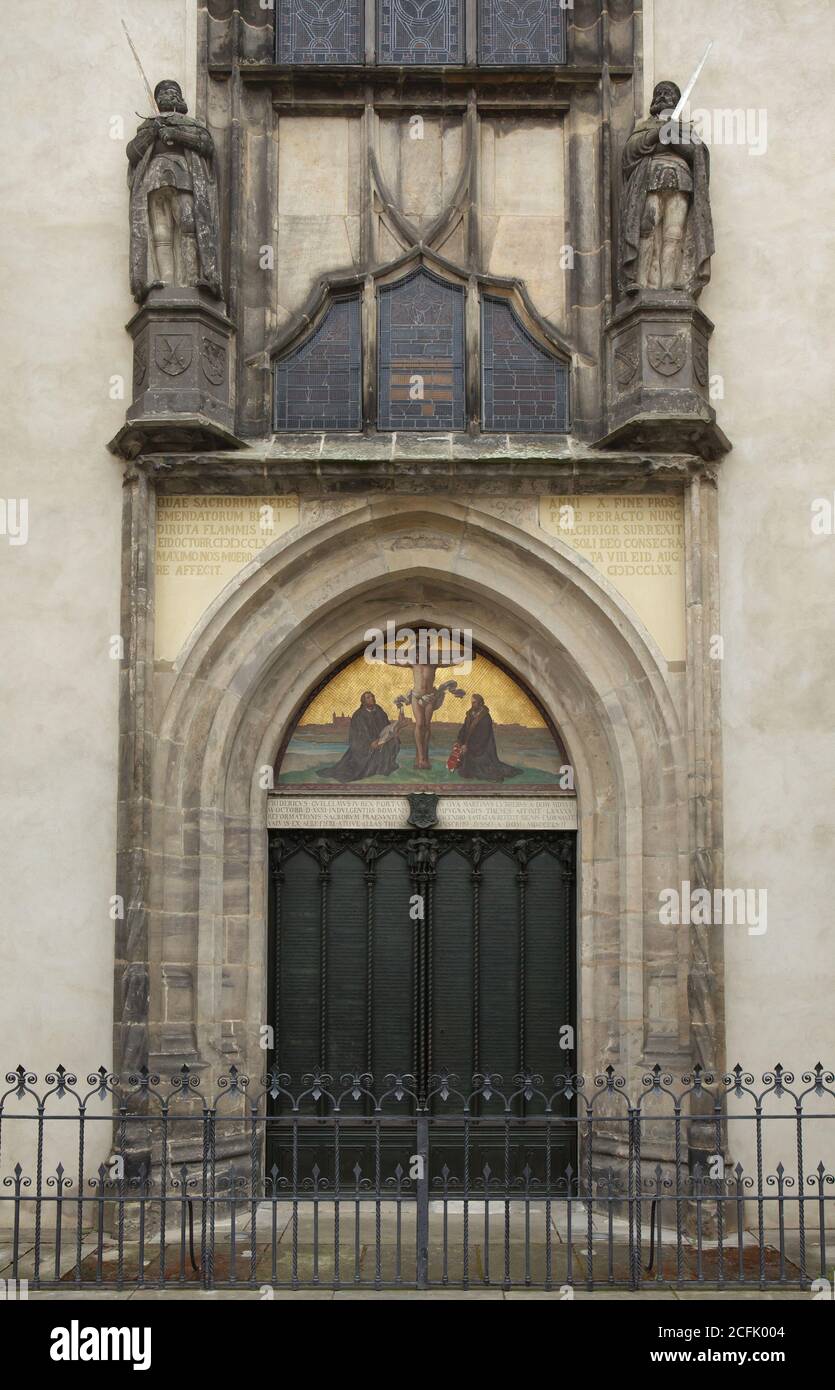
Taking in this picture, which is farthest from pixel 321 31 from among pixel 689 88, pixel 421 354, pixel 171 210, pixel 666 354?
pixel 666 354

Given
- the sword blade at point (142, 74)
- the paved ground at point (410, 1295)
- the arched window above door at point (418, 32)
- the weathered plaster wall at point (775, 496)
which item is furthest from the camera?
the arched window above door at point (418, 32)

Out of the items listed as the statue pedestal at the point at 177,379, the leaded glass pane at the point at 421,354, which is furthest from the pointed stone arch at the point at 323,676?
the statue pedestal at the point at 177,379

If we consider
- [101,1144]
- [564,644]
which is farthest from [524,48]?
[101,1144]

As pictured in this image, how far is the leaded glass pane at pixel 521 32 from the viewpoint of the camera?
11.9 metres

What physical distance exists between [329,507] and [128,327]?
6.11ft

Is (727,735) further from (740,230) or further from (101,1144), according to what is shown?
(101,1144)

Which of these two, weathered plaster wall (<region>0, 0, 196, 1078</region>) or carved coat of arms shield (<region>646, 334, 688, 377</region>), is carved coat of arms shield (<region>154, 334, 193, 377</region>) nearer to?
weathered plaster wall (<region>0, 0, 196, 1078</region>)

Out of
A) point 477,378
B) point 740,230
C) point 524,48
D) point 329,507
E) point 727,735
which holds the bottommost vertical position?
point 727,735

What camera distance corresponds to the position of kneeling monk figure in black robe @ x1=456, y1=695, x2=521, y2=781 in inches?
468

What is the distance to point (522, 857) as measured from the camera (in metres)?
11.7

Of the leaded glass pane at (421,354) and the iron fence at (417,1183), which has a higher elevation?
the leaded glass pane at (421,354)

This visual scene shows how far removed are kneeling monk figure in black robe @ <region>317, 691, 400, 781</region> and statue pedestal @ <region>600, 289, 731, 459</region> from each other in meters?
2.60

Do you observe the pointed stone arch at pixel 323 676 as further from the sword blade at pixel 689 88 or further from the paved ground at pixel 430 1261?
the sword blade at pixel 689 88

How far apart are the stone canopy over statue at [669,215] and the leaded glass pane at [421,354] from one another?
1.30 meters
